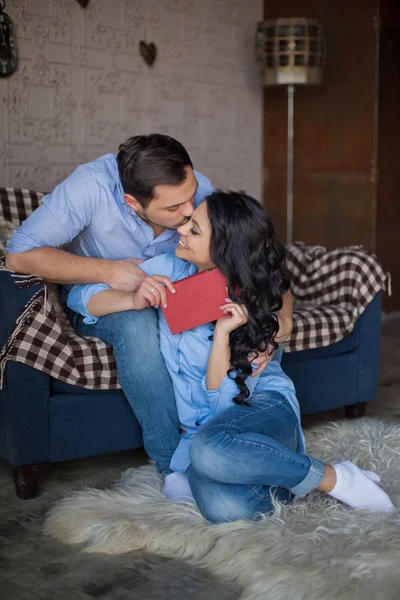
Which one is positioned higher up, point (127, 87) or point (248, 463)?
point (127, 87)

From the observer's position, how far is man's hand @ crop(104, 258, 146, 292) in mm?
2439

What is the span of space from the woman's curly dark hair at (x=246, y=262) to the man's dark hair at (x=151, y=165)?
0.73 ft

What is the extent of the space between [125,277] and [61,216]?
0.26 metres

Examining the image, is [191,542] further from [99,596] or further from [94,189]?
[94,189]

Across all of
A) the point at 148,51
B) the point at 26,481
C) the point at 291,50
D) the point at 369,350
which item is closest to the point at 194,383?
the point at 26,481

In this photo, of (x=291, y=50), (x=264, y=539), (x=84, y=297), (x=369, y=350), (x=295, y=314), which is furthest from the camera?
(x=291, y=50)

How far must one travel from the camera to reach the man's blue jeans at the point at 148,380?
2.38 m

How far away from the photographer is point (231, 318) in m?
2.19

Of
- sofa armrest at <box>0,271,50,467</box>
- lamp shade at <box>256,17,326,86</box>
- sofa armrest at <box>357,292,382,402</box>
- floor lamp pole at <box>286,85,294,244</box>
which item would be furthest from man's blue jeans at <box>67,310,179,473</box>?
floor lamp pole at <box>286,85,294,244</box>

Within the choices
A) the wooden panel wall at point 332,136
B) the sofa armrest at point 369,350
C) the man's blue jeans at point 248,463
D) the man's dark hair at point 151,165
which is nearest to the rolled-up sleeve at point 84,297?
the man's dark hair at point 151,165

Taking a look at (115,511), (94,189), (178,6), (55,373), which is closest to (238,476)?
(115,511)

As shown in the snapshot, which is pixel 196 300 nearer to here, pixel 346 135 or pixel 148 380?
pixel 148 380

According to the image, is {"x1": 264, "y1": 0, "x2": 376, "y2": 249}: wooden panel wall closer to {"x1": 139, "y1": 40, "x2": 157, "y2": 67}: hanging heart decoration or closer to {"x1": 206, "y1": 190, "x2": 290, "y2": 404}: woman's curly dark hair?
{"x1": 139, "y1": 40, "x2": 157, "y2": 67}: hanging heart decoration

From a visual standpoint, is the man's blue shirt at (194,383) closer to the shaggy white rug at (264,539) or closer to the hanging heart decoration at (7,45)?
the shaggy white rug at (264,539)
